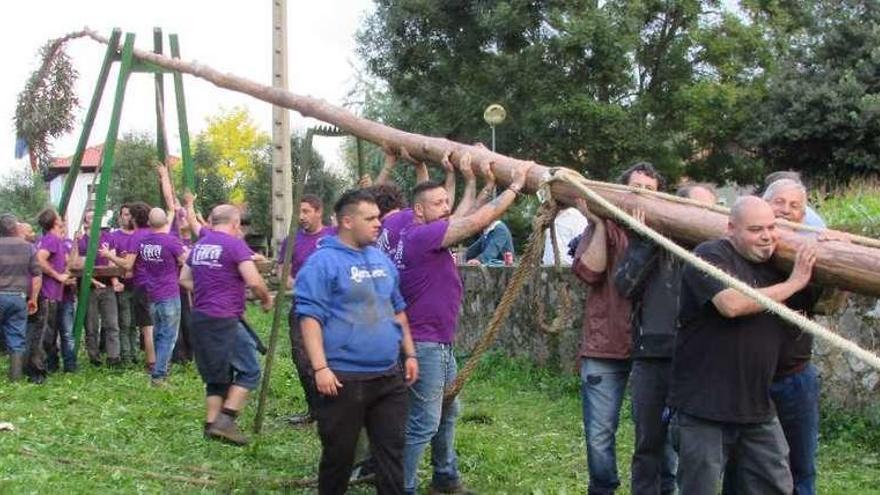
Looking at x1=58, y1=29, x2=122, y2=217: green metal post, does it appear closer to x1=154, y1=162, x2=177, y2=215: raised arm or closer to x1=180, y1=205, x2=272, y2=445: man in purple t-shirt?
x1=154, y1=162, x2=177, y2=215: raised arm

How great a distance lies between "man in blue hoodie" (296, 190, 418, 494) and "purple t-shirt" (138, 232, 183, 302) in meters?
6.14

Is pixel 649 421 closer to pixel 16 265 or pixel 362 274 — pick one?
pixel 362 274

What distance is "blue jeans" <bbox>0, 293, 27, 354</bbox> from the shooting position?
11445 mm

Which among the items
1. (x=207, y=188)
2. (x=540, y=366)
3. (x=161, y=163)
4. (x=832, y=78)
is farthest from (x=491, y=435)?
(x=207, y=188)

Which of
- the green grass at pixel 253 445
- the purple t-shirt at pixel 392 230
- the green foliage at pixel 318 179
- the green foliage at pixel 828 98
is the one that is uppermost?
the green foliage at pixel 828 98

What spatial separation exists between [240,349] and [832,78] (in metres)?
17.2

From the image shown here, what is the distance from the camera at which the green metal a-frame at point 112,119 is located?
462 inches

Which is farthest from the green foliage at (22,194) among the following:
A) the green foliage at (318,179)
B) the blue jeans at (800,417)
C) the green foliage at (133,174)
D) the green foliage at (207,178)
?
the blue jeans at (800,417)

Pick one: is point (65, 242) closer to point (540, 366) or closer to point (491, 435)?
point (540, 366)

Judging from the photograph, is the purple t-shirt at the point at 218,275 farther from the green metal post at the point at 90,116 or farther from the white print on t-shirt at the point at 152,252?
the green metal post at the point at 90,116

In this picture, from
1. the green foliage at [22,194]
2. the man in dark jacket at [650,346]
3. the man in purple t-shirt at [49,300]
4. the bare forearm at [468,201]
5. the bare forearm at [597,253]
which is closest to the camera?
the man in dark jacket at [650,346]

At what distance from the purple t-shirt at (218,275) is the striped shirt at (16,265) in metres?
3.90

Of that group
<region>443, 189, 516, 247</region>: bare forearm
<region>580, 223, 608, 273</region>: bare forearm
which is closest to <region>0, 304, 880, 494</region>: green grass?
<region>580, 223, 608, 273</region>: bare forearm

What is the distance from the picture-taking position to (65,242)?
12.5 metres
